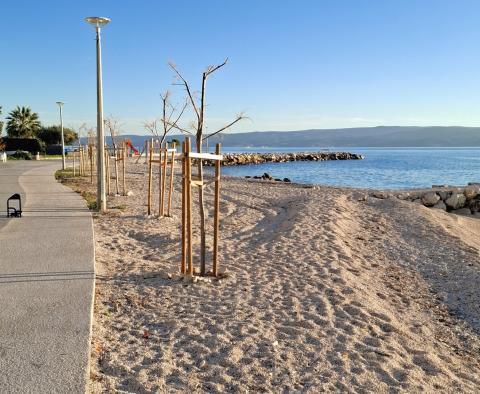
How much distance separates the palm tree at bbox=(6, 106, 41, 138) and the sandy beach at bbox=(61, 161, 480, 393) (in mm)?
67222

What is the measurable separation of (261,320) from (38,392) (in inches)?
104

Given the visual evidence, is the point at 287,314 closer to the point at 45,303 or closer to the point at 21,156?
the point at 45,303

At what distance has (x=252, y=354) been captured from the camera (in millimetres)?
4770

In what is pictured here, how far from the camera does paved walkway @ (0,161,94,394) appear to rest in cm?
394

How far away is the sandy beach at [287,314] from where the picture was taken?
439 cm

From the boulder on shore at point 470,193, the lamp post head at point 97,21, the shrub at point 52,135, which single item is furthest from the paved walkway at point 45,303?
the shrub at point 52,135

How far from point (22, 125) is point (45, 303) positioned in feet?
242

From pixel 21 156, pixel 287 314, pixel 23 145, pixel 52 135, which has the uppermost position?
pixel 52 135

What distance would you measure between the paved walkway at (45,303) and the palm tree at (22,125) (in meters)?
66.8

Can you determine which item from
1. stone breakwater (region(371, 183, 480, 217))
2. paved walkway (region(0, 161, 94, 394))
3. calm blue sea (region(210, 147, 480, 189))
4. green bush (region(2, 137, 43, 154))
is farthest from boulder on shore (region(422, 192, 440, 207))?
green bush (region(2, 137, 43, 154))

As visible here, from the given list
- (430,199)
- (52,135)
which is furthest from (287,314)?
(52,135)

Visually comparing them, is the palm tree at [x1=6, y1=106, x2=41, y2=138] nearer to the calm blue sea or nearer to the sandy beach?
the calm blue sea

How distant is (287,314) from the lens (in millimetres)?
5965

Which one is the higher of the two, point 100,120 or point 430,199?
point 100,120
